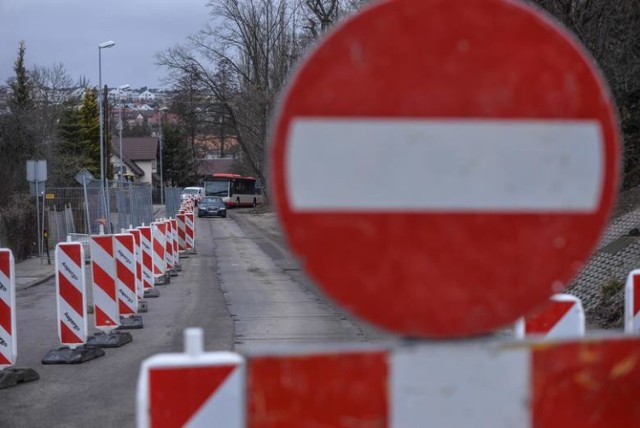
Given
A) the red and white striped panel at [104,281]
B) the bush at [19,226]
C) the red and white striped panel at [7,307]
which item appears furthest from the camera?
the bush at [19,226]

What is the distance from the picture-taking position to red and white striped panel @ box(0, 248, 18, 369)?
8.42 meters

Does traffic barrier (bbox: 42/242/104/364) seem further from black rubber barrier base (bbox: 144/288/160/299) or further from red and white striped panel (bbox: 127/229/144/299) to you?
black rubber barrier base (bbox: 144/288/160/299)

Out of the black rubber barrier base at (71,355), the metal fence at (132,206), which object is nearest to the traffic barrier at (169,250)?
the metal fence at (132,206)

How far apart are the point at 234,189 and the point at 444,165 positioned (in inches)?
2998

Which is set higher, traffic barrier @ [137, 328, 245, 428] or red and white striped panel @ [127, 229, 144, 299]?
traffic barrier @ [137, 328, 245, 428]

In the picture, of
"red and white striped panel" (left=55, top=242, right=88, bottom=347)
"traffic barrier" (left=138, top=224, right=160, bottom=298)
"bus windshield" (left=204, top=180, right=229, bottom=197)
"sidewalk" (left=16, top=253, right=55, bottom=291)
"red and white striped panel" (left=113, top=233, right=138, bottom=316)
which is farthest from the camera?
"bus windshield" (left=204, top=180, right=229, bottom=197)

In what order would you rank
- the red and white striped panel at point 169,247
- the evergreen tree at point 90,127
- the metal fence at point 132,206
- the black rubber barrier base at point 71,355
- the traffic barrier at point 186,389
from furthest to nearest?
the evergreen tree at point 90,127 → the metal fence at point 132,206 → the red and white striped panel at point 169,247 → the black rubber barrier base at point 71,355 → the traffic barrier at point 186,389

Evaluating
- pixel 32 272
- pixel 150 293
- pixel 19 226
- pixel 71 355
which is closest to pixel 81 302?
pixel 71 355

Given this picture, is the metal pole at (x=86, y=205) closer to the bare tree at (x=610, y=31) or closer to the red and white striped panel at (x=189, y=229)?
the red and white striped panel at (x=189, y=229)

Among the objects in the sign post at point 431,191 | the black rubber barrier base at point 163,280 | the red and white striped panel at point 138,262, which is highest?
the sign post at point 431,191

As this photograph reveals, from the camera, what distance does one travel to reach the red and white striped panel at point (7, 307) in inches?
332

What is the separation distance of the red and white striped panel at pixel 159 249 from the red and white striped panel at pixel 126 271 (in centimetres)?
471

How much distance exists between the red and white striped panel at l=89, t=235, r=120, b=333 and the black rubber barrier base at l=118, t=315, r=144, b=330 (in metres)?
1.62

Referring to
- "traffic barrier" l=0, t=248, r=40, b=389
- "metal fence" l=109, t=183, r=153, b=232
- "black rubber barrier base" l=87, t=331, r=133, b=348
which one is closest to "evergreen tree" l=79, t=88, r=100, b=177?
"metal fence" l=109, t=183, r=153, b=232
